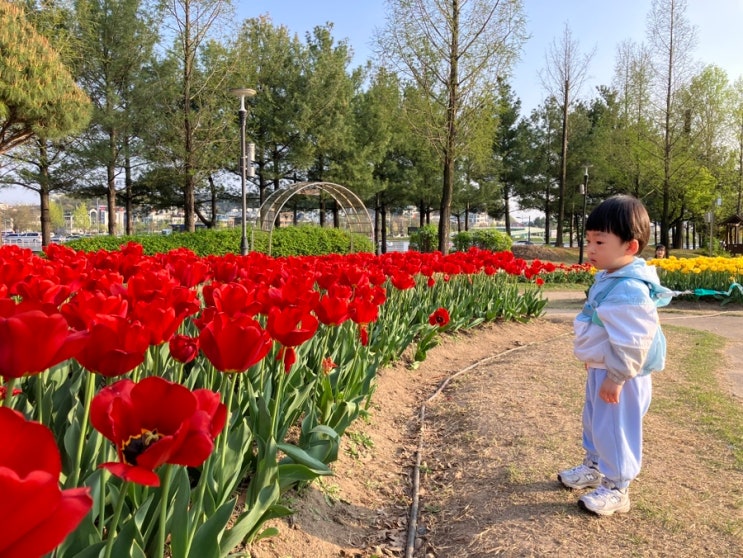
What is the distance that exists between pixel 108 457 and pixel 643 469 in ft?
9.44

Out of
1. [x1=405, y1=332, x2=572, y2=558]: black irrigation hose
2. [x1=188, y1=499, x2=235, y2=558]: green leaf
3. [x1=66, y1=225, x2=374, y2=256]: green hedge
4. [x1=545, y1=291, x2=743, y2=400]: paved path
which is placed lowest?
[x1=405, y1=332, x2=572, y2=558]: black irrigation hose

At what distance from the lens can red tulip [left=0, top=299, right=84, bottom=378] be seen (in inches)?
38.9

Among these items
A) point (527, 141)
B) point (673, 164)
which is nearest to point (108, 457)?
point (673, 164)

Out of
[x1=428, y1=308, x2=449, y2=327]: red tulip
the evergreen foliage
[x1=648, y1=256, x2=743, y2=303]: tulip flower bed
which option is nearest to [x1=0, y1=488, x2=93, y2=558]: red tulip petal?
[x1=428, y1=308, x2=449, y2=327]: red tulip

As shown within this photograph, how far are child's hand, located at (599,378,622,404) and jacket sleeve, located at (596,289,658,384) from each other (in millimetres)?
28

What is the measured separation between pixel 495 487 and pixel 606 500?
1.87 ft

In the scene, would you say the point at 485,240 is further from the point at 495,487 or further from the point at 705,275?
the point at 495,487

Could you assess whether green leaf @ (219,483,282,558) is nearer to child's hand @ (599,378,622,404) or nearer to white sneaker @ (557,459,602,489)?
child's hand @ (599,378,622,404)

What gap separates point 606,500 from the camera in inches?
104

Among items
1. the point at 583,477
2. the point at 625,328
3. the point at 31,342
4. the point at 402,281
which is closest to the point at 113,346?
the point at 31,342

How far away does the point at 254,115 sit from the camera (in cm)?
2647

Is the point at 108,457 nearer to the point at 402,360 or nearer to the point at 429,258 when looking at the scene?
the point at 402,360

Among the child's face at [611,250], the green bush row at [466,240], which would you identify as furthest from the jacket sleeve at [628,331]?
the green bush row at [466,240]

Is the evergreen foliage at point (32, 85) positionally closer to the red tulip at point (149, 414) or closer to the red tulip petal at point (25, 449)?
the red tulip at point (149, 414)
